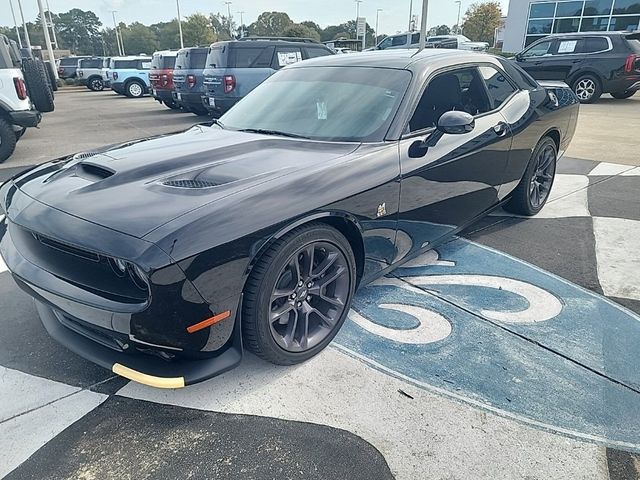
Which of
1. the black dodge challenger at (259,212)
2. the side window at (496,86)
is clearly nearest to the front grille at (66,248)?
the black dodge challenger at (259,212)

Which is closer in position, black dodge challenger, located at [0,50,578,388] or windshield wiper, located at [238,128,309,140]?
black dodge challenger, located at [0,50,578,388]

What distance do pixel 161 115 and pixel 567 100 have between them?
11.9 metres

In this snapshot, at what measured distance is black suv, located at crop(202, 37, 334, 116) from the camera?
9938 millimetres

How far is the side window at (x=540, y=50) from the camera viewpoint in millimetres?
13828

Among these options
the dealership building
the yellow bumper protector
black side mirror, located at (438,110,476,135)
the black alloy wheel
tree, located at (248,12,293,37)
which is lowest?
the black alloy wheel

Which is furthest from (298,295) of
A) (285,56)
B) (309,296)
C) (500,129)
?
(285,56)

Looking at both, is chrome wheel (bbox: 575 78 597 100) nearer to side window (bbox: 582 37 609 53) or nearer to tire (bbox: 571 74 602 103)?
tire (bbox: 571 74 602 103)

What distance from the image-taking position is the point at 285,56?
1075cm

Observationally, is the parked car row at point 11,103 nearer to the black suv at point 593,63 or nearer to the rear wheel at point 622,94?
the black suv at point 593,63

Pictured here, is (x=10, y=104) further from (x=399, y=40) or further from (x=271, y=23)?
(x=271, y=23)

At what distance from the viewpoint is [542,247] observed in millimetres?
3939

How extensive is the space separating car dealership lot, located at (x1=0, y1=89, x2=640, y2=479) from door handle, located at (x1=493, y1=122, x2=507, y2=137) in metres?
1.07

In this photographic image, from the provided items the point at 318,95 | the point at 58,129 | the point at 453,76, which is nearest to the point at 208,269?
the point at 318,95

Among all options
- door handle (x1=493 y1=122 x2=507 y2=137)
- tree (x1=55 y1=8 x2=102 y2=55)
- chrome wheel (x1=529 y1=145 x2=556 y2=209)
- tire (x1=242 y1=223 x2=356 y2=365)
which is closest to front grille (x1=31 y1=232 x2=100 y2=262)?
tire (x1=242 y1=223 x2=356 y2=365)
